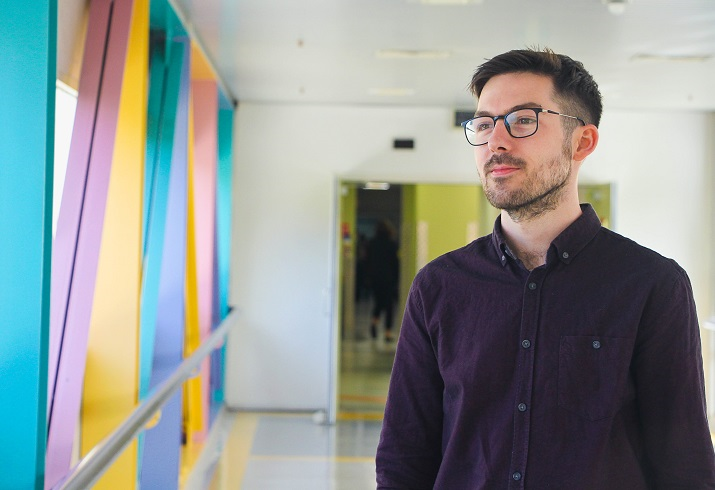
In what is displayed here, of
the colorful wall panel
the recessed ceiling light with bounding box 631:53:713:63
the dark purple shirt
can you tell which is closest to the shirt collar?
the dark purple shirt

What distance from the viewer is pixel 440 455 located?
65.8 inches

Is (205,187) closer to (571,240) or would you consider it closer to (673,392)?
(571,240)

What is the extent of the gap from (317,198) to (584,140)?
6474mm

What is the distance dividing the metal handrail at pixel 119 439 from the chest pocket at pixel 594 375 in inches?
60.4

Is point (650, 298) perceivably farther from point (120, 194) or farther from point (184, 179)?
point (184, 179)

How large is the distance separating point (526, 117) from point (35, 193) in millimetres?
1459

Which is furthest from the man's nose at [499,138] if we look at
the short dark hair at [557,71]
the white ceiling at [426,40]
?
the white ceiling at [426,40]

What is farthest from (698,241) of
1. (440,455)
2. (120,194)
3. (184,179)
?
(440,455)

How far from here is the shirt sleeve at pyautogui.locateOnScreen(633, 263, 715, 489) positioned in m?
1.41

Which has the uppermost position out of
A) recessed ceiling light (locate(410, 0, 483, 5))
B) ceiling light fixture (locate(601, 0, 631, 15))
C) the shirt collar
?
recessed ceiling light (locate(410, 0, 483, 5))

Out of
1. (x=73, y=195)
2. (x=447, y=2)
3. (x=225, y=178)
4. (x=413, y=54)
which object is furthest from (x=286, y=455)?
(x=447, y=2)

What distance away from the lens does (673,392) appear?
4.63 feet

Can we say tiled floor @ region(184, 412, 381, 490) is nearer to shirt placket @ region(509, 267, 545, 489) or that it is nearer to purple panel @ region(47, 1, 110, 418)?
purple panel @ region(47, 1, 110, 418)

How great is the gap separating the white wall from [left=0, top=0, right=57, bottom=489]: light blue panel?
18.7 feet
